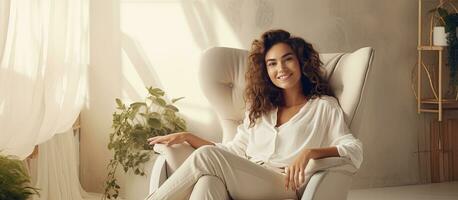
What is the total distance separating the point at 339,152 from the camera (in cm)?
300

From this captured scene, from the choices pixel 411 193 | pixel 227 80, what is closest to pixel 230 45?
pixel 227 80

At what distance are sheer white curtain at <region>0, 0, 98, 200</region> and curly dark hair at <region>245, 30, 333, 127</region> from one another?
970 millimetres

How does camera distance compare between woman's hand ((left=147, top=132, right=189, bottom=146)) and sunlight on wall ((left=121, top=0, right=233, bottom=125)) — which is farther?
sunlight on wall ((left=121, top=0, right=233, bottom=125))

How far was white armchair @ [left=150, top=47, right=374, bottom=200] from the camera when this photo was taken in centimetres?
289

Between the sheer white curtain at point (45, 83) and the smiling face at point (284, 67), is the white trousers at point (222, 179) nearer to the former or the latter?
the smiling face at point (284, 67)

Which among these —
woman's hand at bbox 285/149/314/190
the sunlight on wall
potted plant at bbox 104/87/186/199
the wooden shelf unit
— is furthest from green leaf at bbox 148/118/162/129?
the wooden shelf unit

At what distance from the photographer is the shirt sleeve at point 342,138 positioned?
3002 mm

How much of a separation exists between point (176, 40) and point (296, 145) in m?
1.72

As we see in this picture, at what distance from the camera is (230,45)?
4.90 metres

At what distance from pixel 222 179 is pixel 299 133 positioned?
45cm

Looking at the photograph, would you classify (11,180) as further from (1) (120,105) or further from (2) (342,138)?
(1) (120,105)

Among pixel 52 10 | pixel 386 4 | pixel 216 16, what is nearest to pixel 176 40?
pixel 216 16

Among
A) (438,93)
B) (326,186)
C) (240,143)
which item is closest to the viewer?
(326,186)

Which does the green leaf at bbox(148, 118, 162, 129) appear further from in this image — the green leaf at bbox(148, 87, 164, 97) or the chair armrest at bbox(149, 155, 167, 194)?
the chair armrest at bbox(149, 155, 167, 194)
